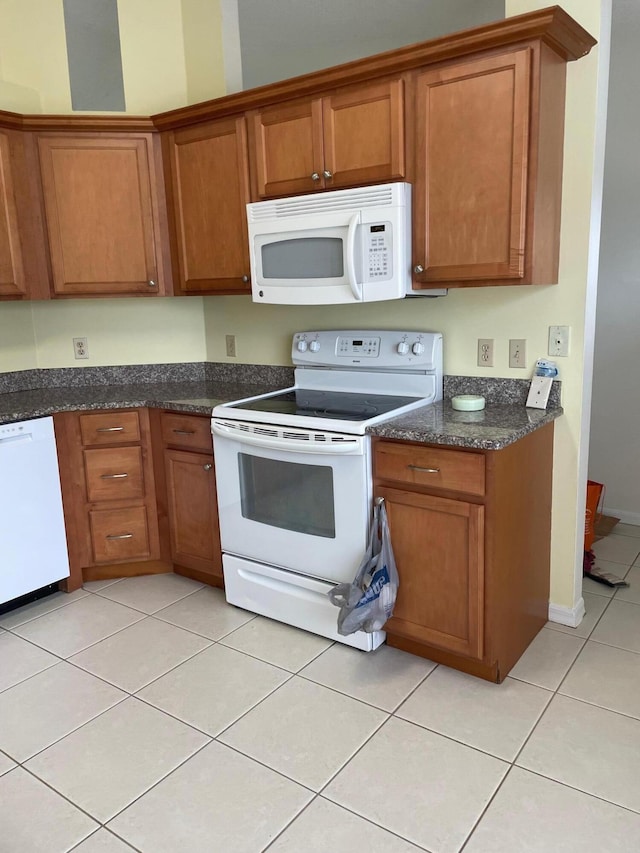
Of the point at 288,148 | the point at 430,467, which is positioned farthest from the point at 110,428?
the point at 430,467

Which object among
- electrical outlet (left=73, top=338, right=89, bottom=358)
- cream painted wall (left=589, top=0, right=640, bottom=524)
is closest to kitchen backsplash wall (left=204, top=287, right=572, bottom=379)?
electrical outlet (left=73, top=338, right=89, bottom=358)

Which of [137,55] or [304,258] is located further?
[137,55]

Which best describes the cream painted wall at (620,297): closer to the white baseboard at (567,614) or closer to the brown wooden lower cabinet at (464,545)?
the white baseboard at (567,614)

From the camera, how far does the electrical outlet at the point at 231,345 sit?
11.3 ft

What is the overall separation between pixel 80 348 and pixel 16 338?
306mm

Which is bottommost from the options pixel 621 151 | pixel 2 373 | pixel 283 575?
pixel 283 575

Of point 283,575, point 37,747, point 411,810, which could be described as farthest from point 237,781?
point 283,575

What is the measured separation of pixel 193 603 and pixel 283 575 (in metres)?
0.53

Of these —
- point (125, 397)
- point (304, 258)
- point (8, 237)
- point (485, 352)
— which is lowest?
point (125, 397)

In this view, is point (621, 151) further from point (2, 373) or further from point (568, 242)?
point (2, 373)

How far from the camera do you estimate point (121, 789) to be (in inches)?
70.9

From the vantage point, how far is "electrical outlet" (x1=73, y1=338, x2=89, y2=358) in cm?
340

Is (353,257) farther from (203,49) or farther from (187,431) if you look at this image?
(203,49)

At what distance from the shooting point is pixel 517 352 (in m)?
2.51
